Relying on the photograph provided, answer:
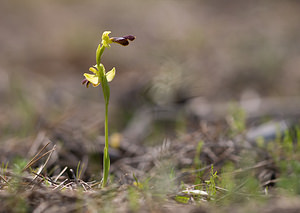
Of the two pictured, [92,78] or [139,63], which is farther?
[139,63]

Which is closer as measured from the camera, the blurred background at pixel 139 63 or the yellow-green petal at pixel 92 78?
the yellow-green petal at pixel 92 78

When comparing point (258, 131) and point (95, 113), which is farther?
point (95, 113)

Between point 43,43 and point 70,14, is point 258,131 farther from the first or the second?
point 70,14

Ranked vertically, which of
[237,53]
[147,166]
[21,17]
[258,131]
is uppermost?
[21,17]

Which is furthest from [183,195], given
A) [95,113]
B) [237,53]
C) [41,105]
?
[237,53]

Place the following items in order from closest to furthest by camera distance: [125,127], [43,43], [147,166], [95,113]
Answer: [147,166] → [125,127] → [95,113] → [43,43]

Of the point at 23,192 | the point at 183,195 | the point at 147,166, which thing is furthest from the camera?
the point at 147,166

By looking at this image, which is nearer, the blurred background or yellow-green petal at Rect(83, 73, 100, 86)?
yellow-green petal at Rect(83, 73, 100, 86)

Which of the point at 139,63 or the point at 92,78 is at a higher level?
the point at 139,63
